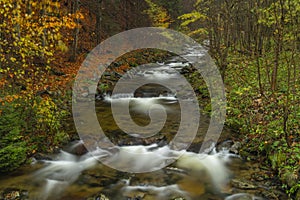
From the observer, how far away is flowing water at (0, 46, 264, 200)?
6.55 m

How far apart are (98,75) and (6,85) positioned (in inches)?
304

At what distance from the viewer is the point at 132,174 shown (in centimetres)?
742

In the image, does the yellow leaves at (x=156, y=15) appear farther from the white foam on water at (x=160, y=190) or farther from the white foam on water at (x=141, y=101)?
the white foam on water at (x=160, y=190)

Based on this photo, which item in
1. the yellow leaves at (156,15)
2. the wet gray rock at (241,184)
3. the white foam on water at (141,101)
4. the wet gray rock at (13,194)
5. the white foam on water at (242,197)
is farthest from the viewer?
the yellow leaves at (156,15)

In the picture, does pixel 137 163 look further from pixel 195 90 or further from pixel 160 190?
pixel 195 90

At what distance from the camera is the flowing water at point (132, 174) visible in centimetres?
655

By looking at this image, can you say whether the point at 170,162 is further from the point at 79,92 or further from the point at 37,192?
the point at 79,92

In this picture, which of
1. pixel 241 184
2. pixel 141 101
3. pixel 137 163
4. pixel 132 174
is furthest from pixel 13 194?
pixel 141 101

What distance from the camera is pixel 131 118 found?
11836 millimetres

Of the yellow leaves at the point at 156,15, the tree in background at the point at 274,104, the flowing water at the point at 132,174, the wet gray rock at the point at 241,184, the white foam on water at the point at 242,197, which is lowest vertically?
the white foam on water at the point at 242,197

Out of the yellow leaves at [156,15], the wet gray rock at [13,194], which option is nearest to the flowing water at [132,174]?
the wet gray rock at [13,194]

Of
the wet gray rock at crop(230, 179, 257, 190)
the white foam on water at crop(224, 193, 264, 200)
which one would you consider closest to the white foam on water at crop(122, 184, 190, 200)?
the white foam on water at crop(224, 193, 264, 200)

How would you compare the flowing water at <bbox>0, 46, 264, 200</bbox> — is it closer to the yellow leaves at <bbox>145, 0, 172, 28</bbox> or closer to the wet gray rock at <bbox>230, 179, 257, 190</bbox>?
the wet gray rock at <bbox>230, 179, 257, 190</bbox>

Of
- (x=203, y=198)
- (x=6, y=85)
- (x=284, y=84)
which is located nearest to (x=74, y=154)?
(x=6, y=85)
